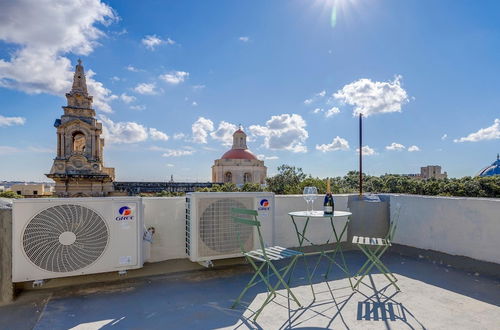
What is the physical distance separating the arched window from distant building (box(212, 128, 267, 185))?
22.3 metres

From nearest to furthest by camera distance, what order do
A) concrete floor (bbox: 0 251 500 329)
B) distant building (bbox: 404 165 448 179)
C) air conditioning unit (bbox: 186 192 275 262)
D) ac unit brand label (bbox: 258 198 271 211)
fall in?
concrete floor (bbox: 0 251 500 329) < air conditioning unit (bbox: 186 192 275 262) < ac unit brand label (bbox: 258 198 271 211) < distant building (bbox: 404 165 448 179)

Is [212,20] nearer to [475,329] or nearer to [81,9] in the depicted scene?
[81,9]

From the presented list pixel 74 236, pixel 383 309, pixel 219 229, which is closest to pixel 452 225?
pixel 383 309

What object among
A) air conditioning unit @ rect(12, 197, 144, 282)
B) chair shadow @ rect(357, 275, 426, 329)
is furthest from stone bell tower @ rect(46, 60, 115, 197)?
chair shadow @ rect(357, 275, 426, 329)

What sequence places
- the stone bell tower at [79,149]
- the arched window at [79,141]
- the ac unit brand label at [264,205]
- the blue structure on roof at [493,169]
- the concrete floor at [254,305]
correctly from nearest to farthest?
the concrete floor at [254,305]
the ac unit brand label at [264,205]
the stone bell tower at [79,149]
the arched window at [79,141]
the blue structure on roof at [493,169]

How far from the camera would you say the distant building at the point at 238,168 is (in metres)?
50.2

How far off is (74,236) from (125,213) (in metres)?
0.49

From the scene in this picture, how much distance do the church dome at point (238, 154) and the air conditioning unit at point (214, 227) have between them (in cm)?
4768

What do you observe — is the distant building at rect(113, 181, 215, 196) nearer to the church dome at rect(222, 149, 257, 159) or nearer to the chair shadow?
the church dome at rect(222, 149, 257, 159)

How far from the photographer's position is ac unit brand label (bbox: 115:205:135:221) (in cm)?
304

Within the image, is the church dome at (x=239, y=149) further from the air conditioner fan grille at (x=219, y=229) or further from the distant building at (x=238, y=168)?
the air conditioner fan grille at (x=219, y=229)


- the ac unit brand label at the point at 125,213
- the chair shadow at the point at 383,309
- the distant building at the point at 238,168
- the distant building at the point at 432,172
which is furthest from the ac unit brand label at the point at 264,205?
the distant building at the point at 432,172

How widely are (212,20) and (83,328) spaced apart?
6.81 meters

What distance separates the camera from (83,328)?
228 cm
